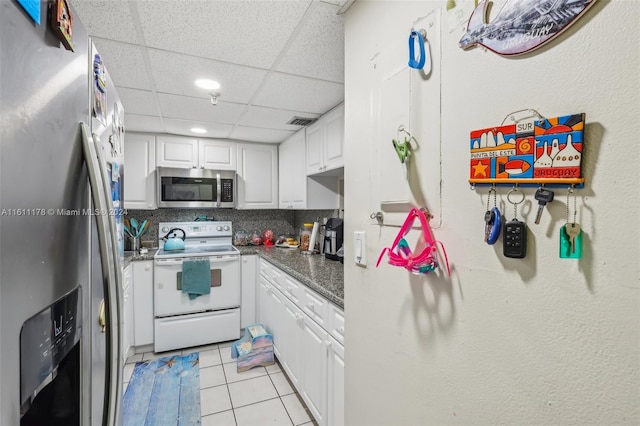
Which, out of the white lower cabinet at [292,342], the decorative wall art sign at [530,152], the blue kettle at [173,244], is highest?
the decorative wall art sign at [530,152]

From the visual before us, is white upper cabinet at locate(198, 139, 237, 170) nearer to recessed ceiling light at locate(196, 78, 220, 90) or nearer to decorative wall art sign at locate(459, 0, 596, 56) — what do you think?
recessed ceiling light at locate(196, 78, 220, 90)

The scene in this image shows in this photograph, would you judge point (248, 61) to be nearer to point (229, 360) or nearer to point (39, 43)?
point (39, 43)

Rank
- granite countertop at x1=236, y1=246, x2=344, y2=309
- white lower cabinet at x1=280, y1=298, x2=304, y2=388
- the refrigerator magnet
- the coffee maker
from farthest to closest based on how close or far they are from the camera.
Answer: the coffee maker
white lower cabinet at x1=280, y1=298, x2=304, y2=388
granite countertop at x1=236, y1=246, x2=344, y2=309
the refrigerator magnet

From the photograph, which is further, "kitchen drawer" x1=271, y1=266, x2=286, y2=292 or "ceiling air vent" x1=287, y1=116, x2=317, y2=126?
"ceiling air vent" x1=287, y1=116, x2=317, y2=126

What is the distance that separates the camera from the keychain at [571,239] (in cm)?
54

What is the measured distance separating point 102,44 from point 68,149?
1.23 meters

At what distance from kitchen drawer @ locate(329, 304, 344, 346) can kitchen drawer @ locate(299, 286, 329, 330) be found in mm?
57

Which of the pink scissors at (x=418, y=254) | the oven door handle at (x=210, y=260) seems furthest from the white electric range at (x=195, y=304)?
the pink scissors at (x=418, y=254)

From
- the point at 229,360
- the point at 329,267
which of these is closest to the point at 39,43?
the point at 329,267

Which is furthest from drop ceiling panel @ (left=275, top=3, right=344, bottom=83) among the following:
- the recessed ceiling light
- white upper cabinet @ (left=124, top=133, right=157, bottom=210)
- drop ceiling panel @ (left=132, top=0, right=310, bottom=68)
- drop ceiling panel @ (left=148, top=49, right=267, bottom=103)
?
white upper cabinet @ (left=124, top=133, right=157, bottom=210)

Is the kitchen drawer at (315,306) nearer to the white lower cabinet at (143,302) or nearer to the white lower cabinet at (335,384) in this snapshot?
the white lower cabinet at (335,384)

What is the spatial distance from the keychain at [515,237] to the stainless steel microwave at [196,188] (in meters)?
3.14

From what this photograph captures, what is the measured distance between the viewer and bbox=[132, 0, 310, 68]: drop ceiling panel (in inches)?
49.0

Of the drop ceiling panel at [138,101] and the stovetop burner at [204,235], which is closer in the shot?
the drop ceiling panel at [138,101]
